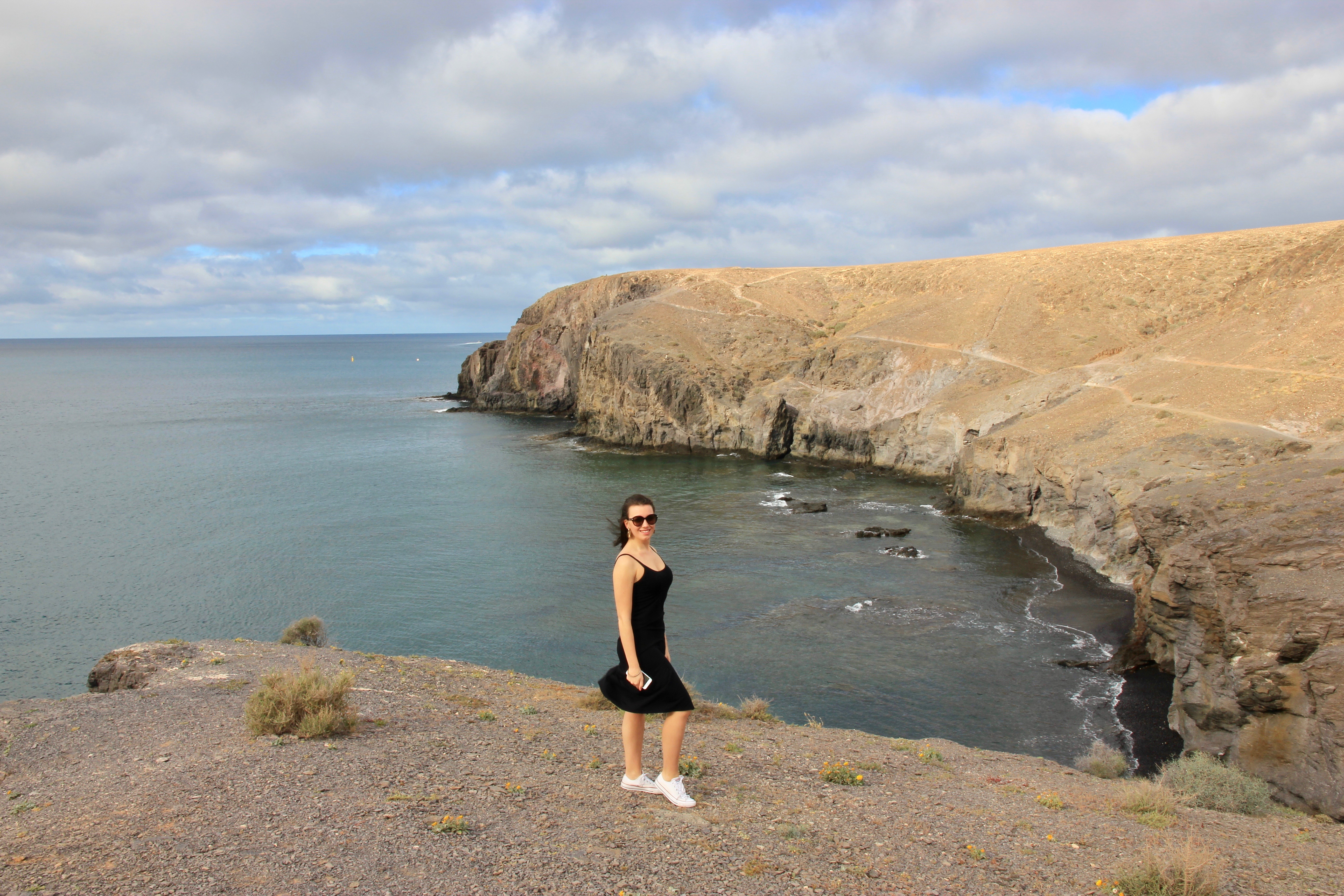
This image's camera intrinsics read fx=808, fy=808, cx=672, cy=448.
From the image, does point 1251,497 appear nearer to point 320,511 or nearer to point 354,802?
point 354,802

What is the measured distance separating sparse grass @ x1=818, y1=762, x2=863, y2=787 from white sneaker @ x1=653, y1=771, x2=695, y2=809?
251 cm

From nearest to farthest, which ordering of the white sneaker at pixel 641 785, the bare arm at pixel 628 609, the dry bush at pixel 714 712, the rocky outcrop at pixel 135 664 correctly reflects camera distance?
the bare arm at pixel 628 609 → the white sneaker at pixel 641 785 → the dry bush at pixel 714 712 → the rocky outcrop at pixel 135 664

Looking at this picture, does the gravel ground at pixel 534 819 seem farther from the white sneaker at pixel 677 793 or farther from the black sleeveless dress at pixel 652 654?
the black sleeveless dress at pixel 652 654

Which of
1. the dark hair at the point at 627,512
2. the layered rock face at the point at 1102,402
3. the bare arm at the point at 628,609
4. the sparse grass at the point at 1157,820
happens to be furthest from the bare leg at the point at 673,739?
the layered rock face at the point at 1102,402

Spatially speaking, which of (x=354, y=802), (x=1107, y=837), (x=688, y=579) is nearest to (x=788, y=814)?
(x=1107, y=837)

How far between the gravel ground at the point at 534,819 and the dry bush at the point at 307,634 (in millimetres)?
8700

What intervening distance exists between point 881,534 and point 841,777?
91.0 feet

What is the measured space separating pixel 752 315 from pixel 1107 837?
218 feet

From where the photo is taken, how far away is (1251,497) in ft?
56.0

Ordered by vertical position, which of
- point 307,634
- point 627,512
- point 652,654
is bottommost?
point 307,634

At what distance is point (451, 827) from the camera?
25.7 ft

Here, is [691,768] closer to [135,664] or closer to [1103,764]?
[1103,764]

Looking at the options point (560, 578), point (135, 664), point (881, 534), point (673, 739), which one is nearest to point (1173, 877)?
point (673, 739)

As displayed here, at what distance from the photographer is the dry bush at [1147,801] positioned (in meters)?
9.57
